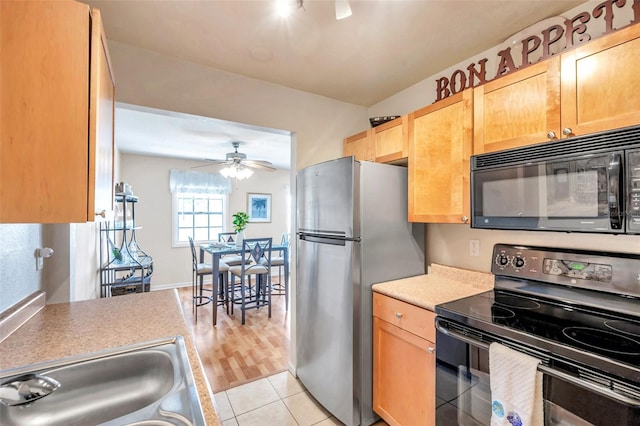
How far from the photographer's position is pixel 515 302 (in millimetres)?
1482

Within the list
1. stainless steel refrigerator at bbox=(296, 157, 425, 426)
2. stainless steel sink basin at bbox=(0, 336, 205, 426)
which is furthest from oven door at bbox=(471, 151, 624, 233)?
stainless steel sink basin at bbox=(0, 336, 205, 426)

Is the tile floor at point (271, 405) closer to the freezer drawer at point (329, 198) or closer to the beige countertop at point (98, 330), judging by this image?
the beige countertop at point (98, 330)

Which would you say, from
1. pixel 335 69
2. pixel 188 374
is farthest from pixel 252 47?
pixel 188 374

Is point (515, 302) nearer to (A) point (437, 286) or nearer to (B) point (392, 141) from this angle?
(A) point (437, 286)

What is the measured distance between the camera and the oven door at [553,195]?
112 centimetres

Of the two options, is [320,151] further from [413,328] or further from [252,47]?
[413,328]

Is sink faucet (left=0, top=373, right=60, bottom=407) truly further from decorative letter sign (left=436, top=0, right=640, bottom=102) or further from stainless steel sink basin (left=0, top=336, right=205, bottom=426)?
decorative letter sign (left=436, top=0, right=640, bottom=102)

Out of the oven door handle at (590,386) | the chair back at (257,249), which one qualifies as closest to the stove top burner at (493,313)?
the oven door handle at (590,386)

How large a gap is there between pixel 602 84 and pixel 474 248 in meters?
1.09

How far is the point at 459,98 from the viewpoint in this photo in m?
1.67

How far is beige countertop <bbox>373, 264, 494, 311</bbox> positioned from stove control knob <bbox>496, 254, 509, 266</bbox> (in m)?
0.15

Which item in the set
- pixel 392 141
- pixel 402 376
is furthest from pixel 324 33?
pixel 402 376

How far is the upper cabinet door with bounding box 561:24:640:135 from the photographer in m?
1.10

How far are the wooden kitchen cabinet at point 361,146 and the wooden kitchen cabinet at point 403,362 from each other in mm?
1125
